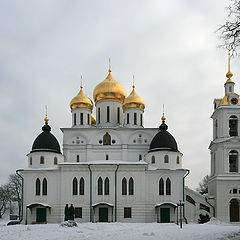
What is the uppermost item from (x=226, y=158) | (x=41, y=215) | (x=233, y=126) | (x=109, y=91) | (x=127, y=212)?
(x=109, y=91)

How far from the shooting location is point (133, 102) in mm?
39031

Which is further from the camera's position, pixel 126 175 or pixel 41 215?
pixel 126 175

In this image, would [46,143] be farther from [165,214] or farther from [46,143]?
[165,214]

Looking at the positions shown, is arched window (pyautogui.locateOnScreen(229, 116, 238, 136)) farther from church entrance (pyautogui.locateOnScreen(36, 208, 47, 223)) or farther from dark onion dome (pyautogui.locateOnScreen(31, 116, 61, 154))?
church entrance (pyautogui.locateOnScreen(36, 208, 47, 223))

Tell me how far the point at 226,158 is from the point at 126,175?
348 inches

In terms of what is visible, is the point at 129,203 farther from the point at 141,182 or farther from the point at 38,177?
the point at 38,177

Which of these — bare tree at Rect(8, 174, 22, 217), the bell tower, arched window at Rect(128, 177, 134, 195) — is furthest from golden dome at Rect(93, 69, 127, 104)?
bare tree at Rect(8, 174, 22, 217)

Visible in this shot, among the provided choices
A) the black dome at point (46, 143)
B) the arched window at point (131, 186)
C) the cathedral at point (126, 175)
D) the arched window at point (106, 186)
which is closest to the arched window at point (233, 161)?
the cathedral at point (126, 175)

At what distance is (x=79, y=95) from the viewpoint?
40438 mm

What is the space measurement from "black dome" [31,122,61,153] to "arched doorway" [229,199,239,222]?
15.6m

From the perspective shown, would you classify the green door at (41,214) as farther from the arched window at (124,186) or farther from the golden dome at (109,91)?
the golden dome at (109,91)

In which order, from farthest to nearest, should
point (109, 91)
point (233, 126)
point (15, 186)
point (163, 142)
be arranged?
point (15, 186) → point (109, 91) → point (233, 126) → point (163, 142)

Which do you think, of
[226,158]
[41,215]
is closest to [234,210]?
[226,158]

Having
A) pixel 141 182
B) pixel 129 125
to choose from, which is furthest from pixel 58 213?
pixel 129 125
